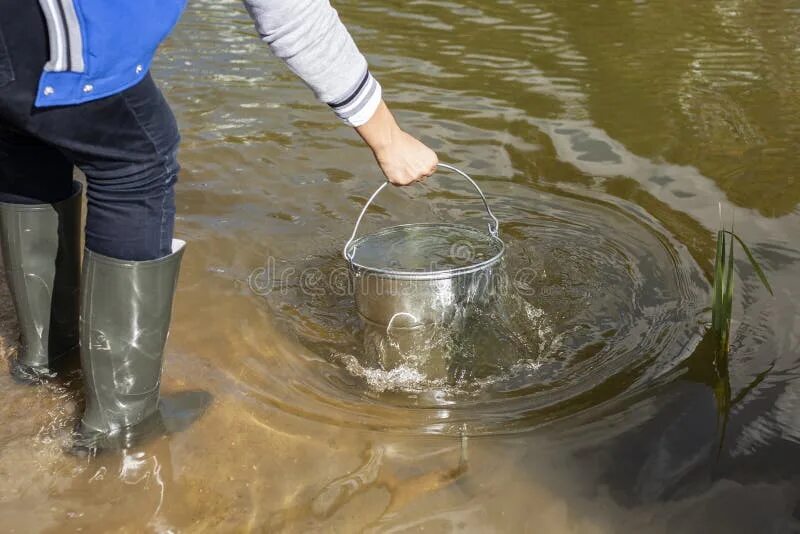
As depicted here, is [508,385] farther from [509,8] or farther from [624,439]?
[509,8]

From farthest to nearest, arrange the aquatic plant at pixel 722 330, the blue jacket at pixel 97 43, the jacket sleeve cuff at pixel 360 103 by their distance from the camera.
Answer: the aquatic plant at pixel 722 330, the jacket sleeve cuff at pixel 360 103, the blue jacket at pixel 97 43

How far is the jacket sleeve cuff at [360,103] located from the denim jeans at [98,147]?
380 millimetres

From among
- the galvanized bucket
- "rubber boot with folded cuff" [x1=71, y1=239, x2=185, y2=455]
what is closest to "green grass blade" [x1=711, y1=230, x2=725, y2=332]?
the galvanized bucket

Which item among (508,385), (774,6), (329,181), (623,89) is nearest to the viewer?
(508,385)

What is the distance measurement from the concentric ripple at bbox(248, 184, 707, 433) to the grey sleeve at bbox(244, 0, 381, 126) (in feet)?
2.90

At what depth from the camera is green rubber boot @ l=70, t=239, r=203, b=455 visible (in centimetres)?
212

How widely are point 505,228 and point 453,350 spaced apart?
1.15 metres

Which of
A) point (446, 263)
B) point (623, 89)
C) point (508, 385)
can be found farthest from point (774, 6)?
point (508, 385)

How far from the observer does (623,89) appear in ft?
17.8

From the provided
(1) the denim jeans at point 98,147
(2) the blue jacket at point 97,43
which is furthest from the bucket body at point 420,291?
(2) the blue jacket at point 97,43

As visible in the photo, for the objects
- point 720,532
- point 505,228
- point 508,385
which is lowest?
point 505,228

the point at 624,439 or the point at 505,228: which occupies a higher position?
the point at 624,439

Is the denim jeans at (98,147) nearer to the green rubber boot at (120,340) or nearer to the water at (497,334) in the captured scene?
the green rubber boot at (120,340)

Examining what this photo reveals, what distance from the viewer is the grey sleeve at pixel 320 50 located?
75.4 inches
